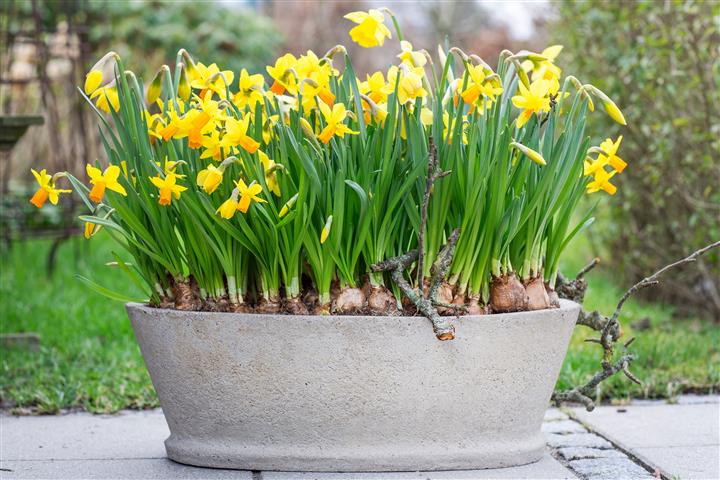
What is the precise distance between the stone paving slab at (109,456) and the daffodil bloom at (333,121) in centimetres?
71

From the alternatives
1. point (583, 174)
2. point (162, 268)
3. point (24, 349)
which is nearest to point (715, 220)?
point (583, 174)

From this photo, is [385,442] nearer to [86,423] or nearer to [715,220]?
[86,423]

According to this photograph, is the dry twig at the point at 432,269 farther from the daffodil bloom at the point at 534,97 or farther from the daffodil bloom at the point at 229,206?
the daffodil bloom at the point at 229,206

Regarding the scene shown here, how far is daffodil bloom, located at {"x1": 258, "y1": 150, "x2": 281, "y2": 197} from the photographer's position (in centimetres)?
184

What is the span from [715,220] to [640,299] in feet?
3.13

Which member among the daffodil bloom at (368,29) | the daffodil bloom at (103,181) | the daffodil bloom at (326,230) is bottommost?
the daffodil bloom at (326,230)

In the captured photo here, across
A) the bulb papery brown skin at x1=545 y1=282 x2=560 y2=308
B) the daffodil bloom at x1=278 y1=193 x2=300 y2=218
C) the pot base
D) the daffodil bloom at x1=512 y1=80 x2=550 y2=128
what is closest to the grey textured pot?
the pot base

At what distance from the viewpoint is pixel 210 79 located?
2000 mm

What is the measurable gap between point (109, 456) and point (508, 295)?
0.99m

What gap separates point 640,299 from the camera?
15.0ft

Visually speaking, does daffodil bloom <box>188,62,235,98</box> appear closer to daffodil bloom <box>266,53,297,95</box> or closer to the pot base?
daffodil bloom <box>266,53,297,95</box>

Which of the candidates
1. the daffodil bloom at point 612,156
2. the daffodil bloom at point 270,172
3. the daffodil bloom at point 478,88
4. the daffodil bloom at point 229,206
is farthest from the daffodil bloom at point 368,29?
the daffodil bloom at point 612,156

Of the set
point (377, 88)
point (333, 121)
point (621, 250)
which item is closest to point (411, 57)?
point (377, 88)

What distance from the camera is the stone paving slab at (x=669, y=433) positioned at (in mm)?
2002
